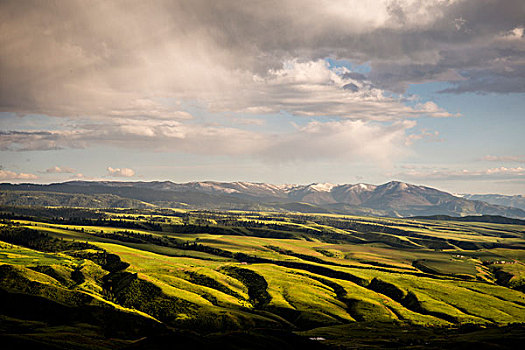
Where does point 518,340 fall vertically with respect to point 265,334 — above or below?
above

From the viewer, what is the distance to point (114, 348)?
153000 millimetres

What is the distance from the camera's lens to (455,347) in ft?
488

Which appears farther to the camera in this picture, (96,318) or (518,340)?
(96,318)

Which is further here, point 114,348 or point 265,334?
point 265,334

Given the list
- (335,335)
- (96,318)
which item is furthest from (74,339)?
(335,335)

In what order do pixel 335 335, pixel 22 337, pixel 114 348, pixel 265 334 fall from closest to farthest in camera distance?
1. pixel 22 337
2. pixel 114 348
3. pixel 265 334
4. pixel 335 335

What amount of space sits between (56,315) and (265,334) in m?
105

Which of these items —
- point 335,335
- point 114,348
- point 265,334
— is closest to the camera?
point 114,348

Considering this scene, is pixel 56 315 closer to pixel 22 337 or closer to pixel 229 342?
pixel 22 337

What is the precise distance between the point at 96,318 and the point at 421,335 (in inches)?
6180

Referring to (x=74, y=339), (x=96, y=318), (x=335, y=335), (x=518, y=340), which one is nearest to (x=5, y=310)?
(x=96, y=318)

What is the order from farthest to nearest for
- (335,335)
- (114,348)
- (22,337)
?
(335,335), (114,348), (22,337)

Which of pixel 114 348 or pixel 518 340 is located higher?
pixel 518 340

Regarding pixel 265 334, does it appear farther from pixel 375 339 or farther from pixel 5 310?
pixel 5 310
